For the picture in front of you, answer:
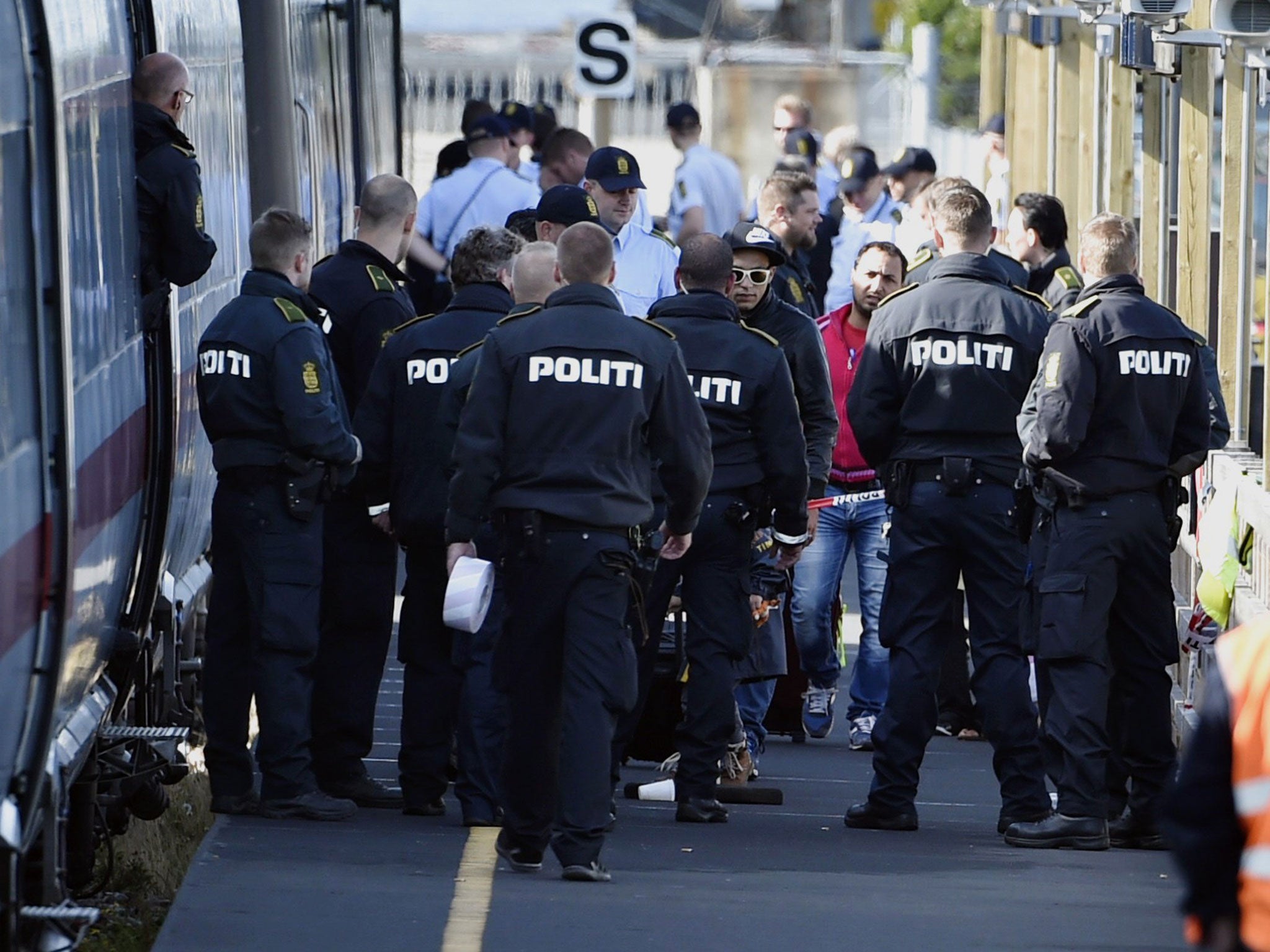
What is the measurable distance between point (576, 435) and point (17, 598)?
2117 mm

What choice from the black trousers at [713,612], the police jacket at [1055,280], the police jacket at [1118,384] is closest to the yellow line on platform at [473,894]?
the black trousers at [713,612]

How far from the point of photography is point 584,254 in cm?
699

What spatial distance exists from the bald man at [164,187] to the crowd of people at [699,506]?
0.06 ft

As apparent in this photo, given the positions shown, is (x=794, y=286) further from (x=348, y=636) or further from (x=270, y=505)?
(x=270, y=505)

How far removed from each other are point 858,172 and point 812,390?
19.6 ft

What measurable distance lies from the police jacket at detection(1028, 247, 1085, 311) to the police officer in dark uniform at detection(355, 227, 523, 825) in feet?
8.76

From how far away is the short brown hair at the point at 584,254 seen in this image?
275 inches

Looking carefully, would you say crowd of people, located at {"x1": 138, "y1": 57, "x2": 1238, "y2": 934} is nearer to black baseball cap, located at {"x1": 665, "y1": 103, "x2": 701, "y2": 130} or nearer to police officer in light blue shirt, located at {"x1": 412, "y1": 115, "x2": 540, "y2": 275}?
police officer in light blue shirt, located at {"x1": 412, "y1": 115, "x2": 540, "y2": 275}

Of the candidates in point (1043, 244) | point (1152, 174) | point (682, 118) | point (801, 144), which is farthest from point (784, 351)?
point (801, 144)

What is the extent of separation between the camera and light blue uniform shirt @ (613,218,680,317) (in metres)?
10.3

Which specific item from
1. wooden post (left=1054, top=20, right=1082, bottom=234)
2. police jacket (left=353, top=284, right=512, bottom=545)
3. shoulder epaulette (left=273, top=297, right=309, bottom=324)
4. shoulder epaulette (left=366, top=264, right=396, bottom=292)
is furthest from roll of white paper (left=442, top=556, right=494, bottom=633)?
wooden post (left=1054, top=20, right=1082, bottom=234)

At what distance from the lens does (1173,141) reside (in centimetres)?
1159

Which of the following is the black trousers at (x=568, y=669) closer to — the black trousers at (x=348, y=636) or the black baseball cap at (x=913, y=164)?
the black trousers at (x=348, y=636)

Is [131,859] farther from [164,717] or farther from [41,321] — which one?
[41,321]
